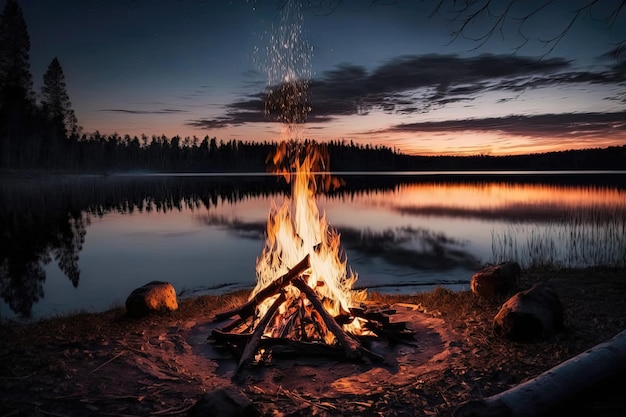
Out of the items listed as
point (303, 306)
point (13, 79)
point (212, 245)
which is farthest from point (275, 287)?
point (13, 79)

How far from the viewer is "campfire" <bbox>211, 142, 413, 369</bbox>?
6.81m

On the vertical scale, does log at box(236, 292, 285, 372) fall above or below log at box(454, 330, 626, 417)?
below

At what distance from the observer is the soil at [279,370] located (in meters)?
5.06

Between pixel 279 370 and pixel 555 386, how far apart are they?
347cm

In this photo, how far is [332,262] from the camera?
29.0ft

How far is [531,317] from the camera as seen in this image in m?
6.91

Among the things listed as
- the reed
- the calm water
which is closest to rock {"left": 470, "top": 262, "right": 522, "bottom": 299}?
the calm water

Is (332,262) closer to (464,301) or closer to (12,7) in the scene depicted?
(464,301)

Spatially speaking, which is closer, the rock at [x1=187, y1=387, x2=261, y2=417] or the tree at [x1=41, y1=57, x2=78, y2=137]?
the rock at [x1=187, y1=387, x2=261, y2=417]

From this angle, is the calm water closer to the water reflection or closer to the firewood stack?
the water reflection

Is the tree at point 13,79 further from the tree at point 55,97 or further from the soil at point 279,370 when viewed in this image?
the soil at point 279,370

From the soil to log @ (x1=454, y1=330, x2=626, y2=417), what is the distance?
0.36 feet

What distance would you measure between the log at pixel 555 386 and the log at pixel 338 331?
8.40ft

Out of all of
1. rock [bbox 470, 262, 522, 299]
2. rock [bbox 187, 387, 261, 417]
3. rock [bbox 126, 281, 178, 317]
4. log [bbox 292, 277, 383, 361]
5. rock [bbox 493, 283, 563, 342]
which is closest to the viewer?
rock [bbox 187, 387, 261, 417]
